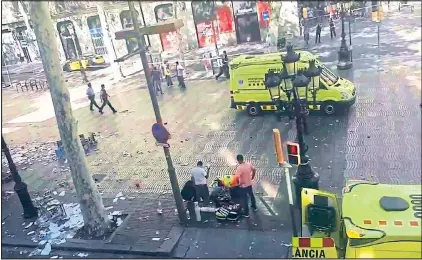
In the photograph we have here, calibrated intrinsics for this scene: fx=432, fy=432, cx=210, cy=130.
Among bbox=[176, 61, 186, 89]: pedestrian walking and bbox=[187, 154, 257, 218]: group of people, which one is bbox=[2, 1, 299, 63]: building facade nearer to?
bbox=[176, 61, 186, 89]: pedestrian walking

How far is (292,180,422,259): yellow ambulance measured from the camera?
16.5 feet

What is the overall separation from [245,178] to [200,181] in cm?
122

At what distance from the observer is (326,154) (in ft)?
38.9

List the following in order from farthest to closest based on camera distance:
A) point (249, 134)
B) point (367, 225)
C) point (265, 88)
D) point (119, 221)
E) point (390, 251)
→ 1. point (265, 88)
2. point (249, 134)
3. point (119, 221)
4. point (367, 225)
5. point (390, 251)

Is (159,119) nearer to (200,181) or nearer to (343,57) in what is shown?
(200,181)

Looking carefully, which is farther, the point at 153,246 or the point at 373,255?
the point at 153,246

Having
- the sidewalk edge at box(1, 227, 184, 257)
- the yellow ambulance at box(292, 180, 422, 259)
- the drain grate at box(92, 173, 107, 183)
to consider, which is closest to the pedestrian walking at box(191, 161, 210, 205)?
the sidewalk edge at box(1, 227, 184, 257)

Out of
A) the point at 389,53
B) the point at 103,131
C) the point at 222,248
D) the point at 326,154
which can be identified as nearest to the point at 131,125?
the point at 103,131

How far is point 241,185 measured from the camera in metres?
9.27

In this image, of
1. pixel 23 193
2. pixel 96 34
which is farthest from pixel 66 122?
pixel 96 34

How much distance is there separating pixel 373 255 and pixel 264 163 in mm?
6698

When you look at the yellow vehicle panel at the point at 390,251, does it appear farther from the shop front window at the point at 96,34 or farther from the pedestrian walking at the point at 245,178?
the shop front window at the point at 96,34

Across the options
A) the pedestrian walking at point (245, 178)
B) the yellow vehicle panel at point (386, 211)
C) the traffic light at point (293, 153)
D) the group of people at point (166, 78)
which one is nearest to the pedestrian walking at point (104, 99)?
the group of people at point (166, 78)

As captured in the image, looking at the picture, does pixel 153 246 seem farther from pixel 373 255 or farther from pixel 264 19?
pixel 264 19
